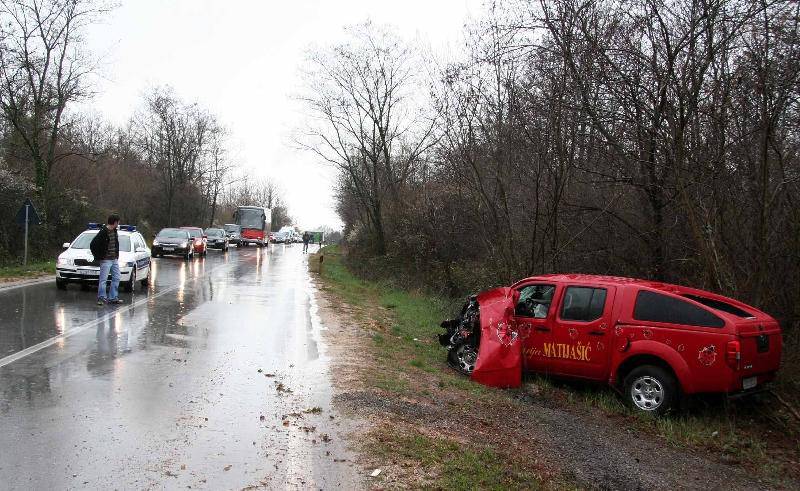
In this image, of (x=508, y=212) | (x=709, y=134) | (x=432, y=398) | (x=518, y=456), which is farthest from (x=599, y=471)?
(x=508, y=212)

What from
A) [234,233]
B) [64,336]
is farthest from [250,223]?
[64,336]

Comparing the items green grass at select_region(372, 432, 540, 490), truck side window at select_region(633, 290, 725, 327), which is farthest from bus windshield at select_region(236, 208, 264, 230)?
green grass at select_region(372, 432, 540, 490)

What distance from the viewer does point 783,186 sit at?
8664 millimetres

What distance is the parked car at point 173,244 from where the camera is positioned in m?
31.3

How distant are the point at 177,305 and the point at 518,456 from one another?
414 inches

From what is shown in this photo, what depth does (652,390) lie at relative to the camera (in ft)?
24.1

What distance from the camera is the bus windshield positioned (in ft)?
184

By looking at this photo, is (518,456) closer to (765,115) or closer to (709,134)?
(765,115)

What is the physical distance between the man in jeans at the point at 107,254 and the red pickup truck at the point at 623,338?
7955 mm

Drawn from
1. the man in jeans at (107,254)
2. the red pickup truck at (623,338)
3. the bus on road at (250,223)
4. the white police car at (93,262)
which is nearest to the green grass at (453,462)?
the red pickup truck at (623,338)

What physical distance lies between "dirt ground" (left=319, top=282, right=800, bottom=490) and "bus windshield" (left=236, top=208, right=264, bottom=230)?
49.6m

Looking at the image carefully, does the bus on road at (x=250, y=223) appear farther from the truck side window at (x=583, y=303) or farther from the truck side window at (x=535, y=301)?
the truck side window at (x=583, y=303)

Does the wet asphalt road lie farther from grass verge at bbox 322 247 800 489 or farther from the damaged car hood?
the damaged car hood

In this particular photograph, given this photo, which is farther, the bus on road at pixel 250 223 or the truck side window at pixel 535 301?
the bus on road at pixel 250 223
